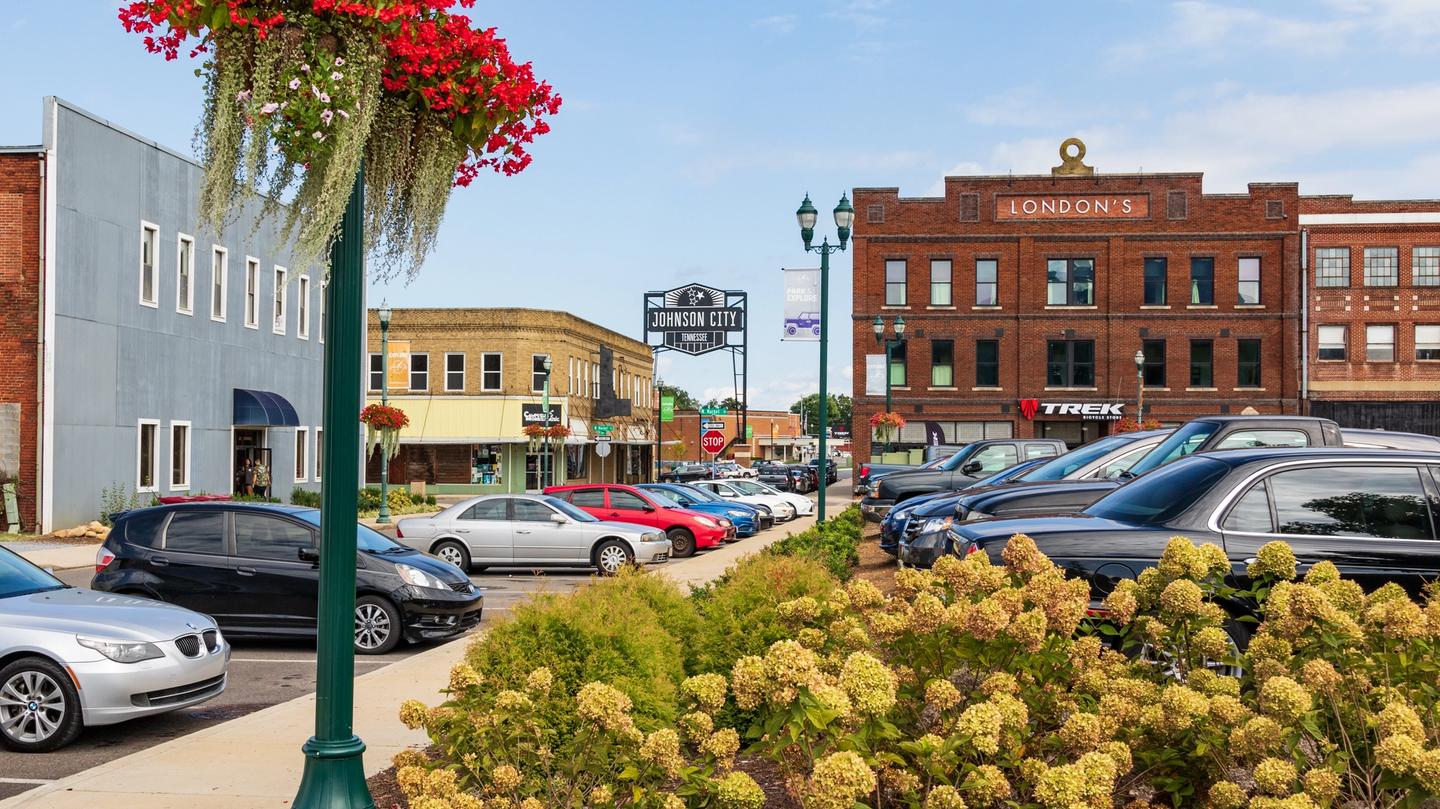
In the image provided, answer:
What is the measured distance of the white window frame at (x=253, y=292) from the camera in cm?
3678

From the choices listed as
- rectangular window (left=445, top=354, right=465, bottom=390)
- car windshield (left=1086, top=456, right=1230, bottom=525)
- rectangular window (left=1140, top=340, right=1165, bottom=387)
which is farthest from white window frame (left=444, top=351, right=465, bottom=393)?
car windshield (left=1086, top=456, right=1230, bottom=525)

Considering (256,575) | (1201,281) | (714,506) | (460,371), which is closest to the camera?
(256,575)

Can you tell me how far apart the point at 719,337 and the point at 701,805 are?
46.1 meters

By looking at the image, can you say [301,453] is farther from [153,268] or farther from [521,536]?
[521,536]

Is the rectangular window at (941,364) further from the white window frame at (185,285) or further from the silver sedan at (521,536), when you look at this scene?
the silver sedan at (521,536)

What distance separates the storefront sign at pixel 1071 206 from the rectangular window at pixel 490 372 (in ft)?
79.6

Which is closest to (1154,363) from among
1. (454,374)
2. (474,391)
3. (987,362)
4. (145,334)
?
(987,362)

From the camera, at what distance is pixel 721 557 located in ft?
81.6

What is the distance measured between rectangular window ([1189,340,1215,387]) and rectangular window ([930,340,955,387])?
10364 millimetres

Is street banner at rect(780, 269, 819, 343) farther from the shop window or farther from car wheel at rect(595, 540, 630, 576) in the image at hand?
the shop window

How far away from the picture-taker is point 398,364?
2174 inches

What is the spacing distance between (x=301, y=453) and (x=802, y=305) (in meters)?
22.8

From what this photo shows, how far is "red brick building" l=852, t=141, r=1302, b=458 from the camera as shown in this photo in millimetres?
54188

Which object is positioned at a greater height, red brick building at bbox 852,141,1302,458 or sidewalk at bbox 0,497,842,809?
red brick building at bbox 852,141,1302,458
